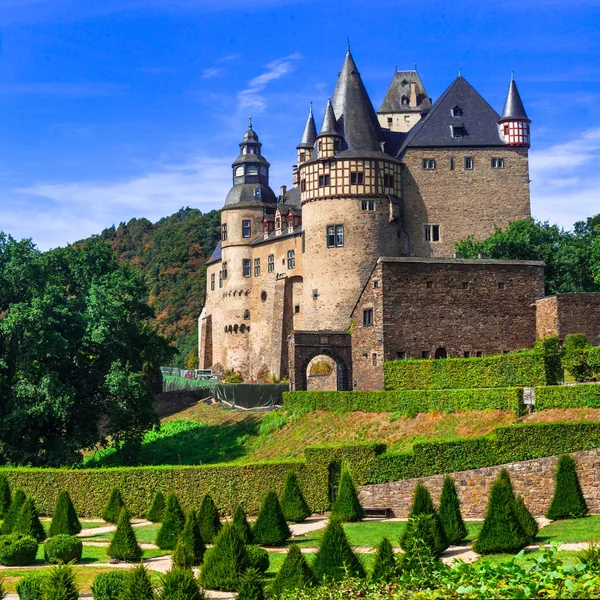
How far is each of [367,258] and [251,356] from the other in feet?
63.7

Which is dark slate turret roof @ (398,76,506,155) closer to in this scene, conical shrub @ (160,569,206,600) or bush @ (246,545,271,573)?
bush @ (246,545,271,573)

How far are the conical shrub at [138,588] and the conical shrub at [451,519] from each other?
337 inches

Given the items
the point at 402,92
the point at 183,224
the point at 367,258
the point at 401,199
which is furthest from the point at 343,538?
the point at 183,224

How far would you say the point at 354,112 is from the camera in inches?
2596

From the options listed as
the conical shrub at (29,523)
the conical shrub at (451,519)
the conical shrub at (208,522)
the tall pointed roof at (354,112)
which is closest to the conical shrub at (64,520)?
the conical shrub at (29,523)

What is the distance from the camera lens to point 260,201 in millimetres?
81188

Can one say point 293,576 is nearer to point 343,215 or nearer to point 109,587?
point 109,587

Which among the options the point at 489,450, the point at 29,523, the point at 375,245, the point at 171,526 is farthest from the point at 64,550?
the point at 375,245

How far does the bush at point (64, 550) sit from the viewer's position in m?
26.7

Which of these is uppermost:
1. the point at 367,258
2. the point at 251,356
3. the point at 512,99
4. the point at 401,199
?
the point at 512,99

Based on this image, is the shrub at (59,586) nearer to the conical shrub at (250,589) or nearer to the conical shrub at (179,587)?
the conical shrub at (179,587)

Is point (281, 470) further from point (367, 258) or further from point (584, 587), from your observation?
point (367, 258)

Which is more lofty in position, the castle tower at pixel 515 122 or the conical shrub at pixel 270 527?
the castle tower at pixel 515 122

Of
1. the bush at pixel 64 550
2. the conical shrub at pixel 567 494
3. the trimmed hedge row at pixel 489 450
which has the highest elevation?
the trimmed hedge row at pixel 489 450
